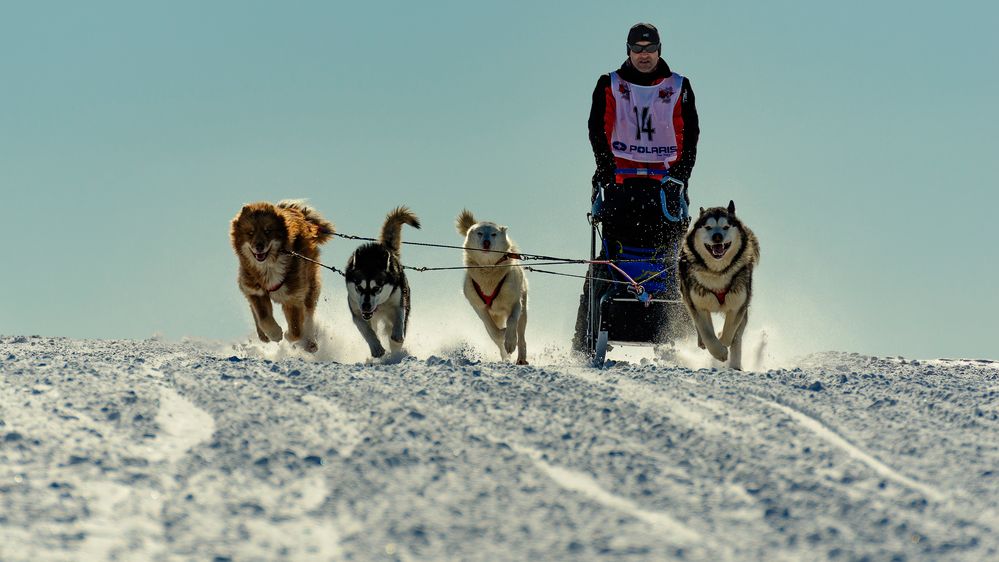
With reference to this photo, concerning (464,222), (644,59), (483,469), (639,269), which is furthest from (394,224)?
(483,469)

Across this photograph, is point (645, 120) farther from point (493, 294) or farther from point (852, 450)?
point (852, 450)

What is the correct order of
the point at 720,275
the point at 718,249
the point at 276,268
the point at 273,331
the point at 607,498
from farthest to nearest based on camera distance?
1. the point at 273,331
2. the point at 276,268
3. the point at 720,275
4. the point at 718,249
5. the point at 607,498

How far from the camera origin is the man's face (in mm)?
7484

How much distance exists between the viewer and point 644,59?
750 centimetres

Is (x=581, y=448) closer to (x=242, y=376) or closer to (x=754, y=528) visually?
(x=754, y=528)

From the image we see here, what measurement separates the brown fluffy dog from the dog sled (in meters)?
2.05

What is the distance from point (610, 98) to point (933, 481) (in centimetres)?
446

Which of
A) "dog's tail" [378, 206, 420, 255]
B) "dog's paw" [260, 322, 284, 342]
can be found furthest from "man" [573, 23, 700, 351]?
"dog's paw" [260, 322, 284, 342]

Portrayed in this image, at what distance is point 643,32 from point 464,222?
1.85m

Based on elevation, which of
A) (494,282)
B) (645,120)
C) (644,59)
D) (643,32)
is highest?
(643,32)

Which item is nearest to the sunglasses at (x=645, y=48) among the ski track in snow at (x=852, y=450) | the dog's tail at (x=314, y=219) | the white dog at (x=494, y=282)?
the white dog at (x=494, y=282)

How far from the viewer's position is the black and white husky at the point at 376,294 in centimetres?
696

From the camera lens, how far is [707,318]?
681cm

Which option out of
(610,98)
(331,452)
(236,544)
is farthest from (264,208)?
(236,544)
